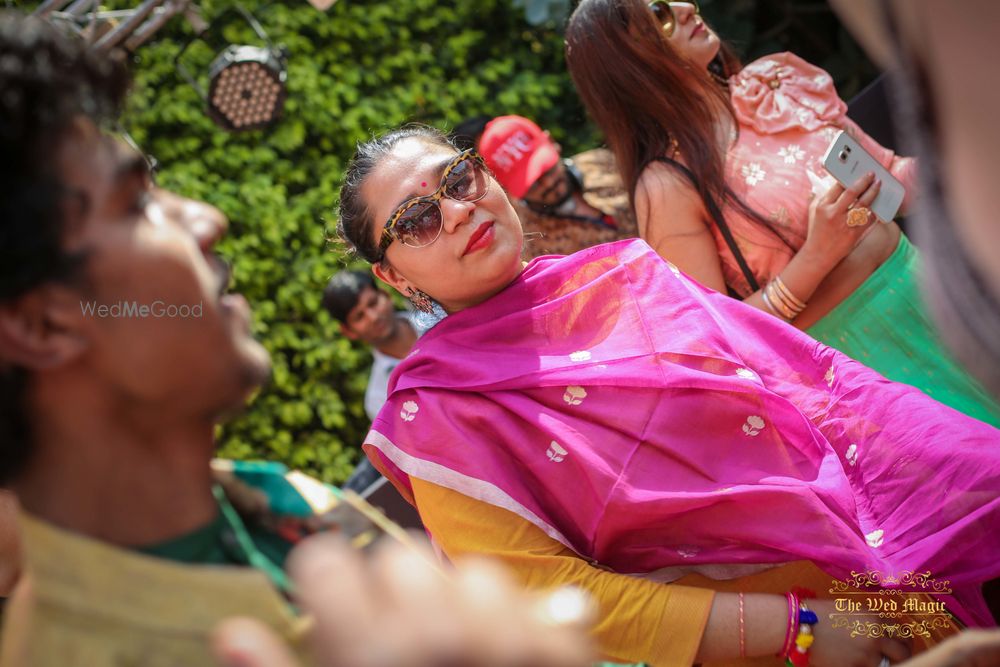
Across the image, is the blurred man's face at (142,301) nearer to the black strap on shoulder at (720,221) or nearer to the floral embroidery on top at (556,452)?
the floral embroidery on top at (556,452)

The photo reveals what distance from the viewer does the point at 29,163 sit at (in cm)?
90

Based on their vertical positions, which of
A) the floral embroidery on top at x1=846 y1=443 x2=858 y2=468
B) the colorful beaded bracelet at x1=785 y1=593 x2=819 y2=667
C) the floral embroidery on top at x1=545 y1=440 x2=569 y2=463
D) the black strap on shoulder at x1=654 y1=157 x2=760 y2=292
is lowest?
the colorful beaded bracelet at x1=785 y1=593 x2=819 y2=667

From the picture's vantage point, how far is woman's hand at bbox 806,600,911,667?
1.62 meters

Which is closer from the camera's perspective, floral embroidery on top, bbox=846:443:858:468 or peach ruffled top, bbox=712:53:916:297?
floral embroidery on top, bbox=846:443:858:468

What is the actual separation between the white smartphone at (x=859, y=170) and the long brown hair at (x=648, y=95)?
0.24m

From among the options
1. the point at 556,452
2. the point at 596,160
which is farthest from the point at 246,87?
the point at 556,452

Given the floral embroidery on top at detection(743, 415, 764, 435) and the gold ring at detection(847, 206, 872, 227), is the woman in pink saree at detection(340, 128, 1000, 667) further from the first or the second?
the gold ring at detection(847, 206, 872, 227)

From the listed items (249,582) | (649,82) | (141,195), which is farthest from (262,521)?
(649,82)

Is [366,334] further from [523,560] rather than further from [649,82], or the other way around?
[523,560]

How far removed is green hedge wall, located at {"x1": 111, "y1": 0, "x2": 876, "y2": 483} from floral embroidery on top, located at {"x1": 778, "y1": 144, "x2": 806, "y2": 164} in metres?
2.65

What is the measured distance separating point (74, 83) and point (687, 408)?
4.27 ft

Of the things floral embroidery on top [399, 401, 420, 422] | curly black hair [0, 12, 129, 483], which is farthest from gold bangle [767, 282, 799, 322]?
curly black hair [0, 12, 129, 483]

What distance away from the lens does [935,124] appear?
79 centimetres

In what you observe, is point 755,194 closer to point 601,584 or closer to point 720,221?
point 720,221
